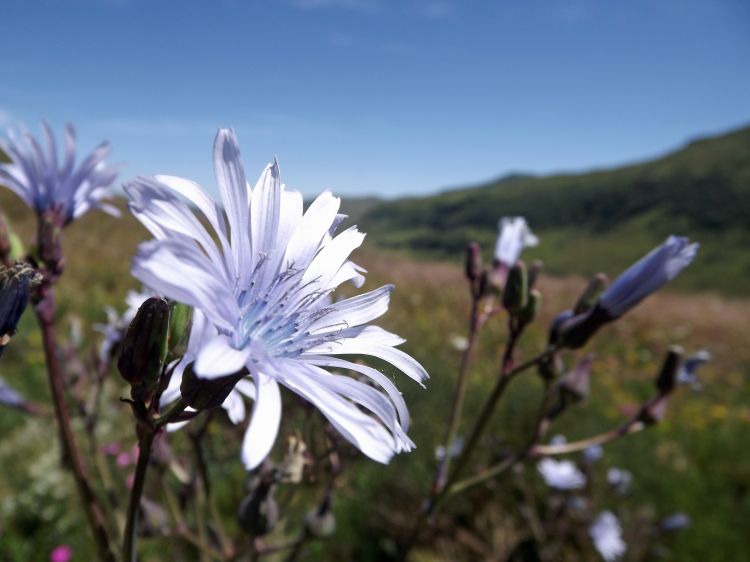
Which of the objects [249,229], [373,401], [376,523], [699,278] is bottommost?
[699,278]

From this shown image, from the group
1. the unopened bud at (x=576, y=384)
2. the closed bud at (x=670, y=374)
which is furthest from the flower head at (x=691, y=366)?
the unopened bud at (x=576, y=384)

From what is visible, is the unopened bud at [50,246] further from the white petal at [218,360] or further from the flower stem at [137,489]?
the white petal at [218,360]

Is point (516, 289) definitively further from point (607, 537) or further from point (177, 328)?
point (607, 537)

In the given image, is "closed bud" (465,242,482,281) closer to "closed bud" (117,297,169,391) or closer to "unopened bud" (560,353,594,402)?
"unopened bud" (560,353,594,402)

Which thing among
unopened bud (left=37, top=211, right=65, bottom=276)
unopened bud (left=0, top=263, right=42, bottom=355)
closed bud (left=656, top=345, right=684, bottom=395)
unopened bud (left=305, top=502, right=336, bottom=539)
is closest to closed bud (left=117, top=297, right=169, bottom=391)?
unopened bud (left=0, top=263, right=42, bottom=355)

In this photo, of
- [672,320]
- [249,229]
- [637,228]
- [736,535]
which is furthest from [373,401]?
[637,228]

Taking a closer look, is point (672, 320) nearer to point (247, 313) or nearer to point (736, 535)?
point (736, 535)

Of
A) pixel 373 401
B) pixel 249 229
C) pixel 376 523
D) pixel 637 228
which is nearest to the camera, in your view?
pixel 373 401
